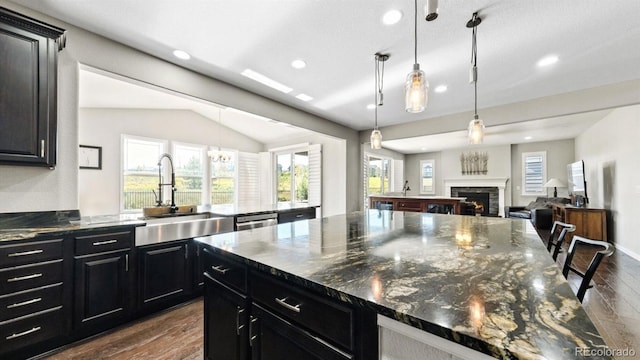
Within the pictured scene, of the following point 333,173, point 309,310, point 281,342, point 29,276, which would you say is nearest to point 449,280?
point 309,310

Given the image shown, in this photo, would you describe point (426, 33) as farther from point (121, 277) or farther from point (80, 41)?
point (121, 277)

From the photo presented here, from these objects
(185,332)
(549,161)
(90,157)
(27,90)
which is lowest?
(185,332)

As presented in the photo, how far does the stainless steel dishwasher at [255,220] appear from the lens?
318 cm

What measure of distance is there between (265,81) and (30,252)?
108 inches

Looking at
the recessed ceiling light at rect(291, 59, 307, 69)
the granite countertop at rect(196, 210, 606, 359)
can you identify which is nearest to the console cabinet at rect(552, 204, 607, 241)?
the granite countertop at rect(196, 210, 606, 359)

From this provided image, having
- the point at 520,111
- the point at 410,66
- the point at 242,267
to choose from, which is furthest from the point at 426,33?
the point at 520,111

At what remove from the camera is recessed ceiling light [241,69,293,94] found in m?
3.17

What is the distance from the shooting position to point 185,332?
2.17 meters

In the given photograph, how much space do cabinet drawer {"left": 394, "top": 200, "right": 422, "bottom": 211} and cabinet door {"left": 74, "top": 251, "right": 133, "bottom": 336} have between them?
4.63 metres

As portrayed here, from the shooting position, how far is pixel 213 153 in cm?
514

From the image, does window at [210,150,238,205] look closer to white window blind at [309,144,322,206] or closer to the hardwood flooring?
white window blind at [309,144,322,206]

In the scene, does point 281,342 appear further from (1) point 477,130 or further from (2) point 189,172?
(2) point 189,172

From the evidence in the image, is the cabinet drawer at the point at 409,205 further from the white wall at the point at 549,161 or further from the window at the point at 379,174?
the white wall at the point at 549,161

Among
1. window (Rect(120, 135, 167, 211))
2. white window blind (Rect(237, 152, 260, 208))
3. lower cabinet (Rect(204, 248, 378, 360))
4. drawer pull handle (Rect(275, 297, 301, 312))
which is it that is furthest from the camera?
white window blind (Rect(237, 152, 260, 208))
